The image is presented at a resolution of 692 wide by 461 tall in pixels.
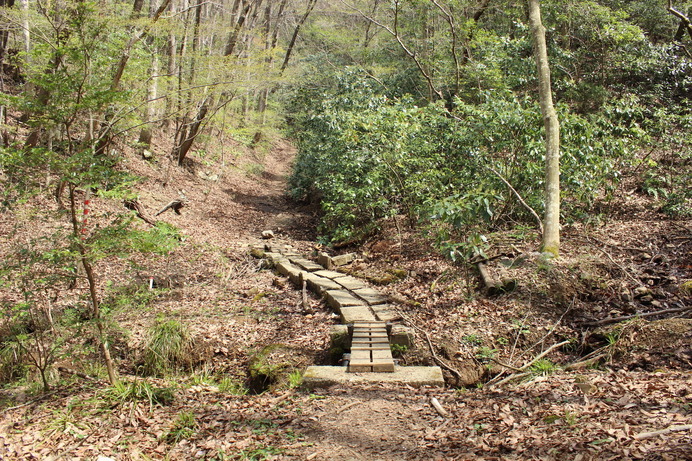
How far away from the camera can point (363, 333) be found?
5.26 m

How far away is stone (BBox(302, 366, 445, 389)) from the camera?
14.0 ft

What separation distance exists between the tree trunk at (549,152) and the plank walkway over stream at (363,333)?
2.51 m

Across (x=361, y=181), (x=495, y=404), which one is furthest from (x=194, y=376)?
(x=361, y=181)

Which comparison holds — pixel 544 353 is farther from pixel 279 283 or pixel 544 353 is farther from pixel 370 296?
pixel 279 283

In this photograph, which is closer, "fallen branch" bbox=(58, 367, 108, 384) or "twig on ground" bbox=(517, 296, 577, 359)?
"fallen branch" bbox=(58, 367, 108, 384)

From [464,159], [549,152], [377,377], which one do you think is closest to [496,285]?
[549,152]

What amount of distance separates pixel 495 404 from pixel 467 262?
3035 mm

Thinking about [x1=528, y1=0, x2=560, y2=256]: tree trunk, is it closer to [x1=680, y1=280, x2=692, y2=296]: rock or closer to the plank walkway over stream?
[x1=680, y1=280, x2=692, y2=296]: rock

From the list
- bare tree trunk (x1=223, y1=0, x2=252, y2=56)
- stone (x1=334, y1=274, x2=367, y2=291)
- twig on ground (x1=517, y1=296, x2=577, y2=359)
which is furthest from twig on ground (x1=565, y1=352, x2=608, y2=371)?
bare tree trunk (x1=223, y1=0, x2=252, y2=56)

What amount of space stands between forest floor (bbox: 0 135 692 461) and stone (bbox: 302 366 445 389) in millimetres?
88

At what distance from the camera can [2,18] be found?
8773 mm

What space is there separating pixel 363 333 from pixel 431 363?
0.86 metres

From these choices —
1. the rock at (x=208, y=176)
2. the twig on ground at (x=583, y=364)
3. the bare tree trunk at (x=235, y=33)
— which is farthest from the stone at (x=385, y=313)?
the rock at (x=208, y=176)

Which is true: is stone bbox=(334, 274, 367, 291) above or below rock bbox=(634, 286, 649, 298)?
below
